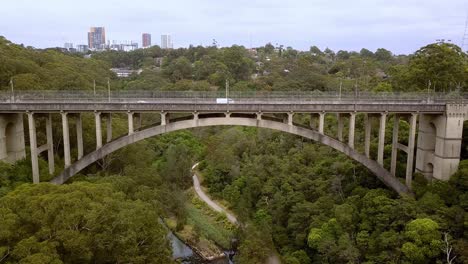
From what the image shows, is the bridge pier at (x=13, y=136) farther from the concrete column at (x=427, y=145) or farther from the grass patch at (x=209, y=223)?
the concrete column at (x=427, y=145)

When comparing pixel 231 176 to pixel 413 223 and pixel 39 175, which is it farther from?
pixel 413 223

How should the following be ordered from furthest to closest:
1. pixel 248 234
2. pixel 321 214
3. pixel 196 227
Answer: pixel 196 227 < pixel 248 234 < pixel 321 214

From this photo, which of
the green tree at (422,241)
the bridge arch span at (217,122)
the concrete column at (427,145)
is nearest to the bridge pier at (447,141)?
the concrete column at (427,145)

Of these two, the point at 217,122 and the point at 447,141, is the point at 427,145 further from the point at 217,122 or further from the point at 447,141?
the point at 217,122

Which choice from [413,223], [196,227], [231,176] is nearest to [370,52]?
[231,176]

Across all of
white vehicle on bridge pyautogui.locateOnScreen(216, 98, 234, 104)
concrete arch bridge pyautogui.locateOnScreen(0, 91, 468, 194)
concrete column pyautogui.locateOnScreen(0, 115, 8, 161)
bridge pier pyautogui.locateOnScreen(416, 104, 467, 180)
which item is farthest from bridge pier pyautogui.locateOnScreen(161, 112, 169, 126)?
bridge pier pyautogui.locateOnScreen(416, 104, 467, 180)

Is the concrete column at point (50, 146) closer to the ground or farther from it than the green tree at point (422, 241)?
A: farther from it

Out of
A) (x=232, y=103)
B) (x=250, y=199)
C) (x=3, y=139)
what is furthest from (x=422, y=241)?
(x=3, y=139)
